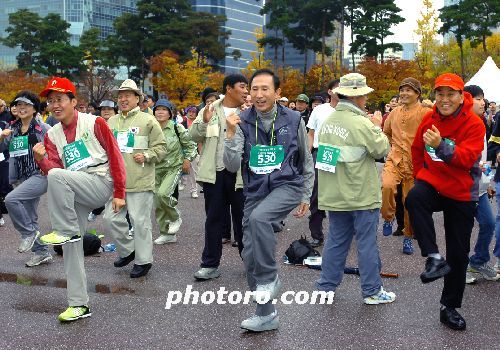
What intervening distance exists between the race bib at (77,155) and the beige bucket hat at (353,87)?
7.26ft

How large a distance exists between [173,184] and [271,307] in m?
4.10

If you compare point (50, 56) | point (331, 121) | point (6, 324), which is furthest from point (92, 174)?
point (50, 56)

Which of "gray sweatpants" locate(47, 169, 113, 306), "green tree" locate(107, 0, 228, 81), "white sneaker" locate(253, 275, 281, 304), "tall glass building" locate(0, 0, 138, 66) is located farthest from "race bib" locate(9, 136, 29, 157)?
"tall glass building" locate(0, 0, 138, 66)

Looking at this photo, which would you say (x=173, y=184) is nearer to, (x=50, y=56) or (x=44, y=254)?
(x=44, y=254)

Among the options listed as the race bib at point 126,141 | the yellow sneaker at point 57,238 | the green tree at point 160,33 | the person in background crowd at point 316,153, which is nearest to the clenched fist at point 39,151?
the yellow sneaker at point 57,238

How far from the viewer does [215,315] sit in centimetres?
519

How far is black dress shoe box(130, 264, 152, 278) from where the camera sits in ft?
21.4

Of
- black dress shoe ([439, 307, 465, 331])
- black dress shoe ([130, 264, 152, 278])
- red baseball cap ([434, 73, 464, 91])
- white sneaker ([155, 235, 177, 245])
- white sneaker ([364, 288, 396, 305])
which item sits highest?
red baseball cap ([434, 73, 464, 91])

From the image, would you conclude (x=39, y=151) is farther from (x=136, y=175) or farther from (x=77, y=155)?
(x=136, y=175)

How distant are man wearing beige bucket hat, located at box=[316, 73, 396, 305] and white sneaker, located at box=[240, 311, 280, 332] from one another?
100 cm

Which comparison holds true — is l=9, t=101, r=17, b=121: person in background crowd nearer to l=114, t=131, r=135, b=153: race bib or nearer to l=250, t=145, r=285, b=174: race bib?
l=114, t=131, r=135, b=153: race bib

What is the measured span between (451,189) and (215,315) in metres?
2.16

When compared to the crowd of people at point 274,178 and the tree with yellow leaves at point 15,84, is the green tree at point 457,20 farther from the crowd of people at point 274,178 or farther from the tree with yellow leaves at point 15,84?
the crowd of people at point 274,178

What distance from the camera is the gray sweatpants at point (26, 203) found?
23.3ft
